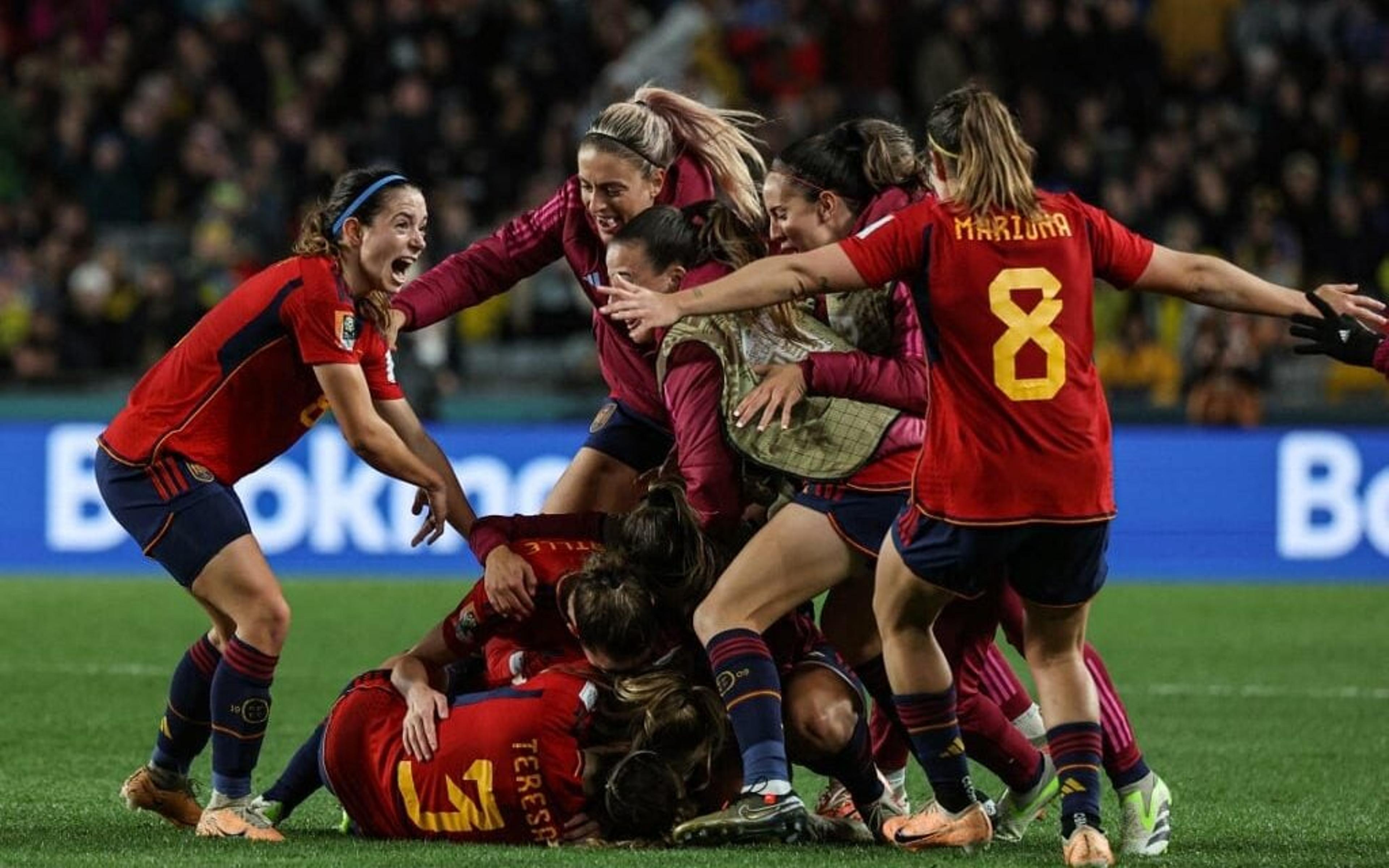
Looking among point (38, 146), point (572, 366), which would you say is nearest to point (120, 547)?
point (572, 366)

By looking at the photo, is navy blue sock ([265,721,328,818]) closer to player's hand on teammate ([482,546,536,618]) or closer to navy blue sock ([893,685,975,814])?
player's hand on teammate ([482,546,536,618])

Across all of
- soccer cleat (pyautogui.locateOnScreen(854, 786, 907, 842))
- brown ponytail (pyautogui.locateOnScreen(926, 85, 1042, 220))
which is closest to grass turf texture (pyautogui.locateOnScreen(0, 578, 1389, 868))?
soccer cleat (pyautogui.locateOnScreen(854, 786, 907, 842))

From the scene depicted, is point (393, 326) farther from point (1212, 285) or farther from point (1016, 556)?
point (1212, 285)

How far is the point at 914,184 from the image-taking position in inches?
249

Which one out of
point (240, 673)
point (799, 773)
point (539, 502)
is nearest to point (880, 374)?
point (240, 673)

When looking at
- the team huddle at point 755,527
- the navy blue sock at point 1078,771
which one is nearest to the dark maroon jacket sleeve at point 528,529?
the team huddle at point 755,527

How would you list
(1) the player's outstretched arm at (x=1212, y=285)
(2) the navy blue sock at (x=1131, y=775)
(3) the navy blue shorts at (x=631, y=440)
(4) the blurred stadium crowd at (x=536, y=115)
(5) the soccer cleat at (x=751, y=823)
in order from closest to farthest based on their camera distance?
(1) the player's outstretched arm at (x=1212, y=285) → (5) the soccer cleat at (x=751, y=823) → (2) the navy blue sock at (x=1131, y=775) → (3) the navy blue shorts at (x=631, y=440) → (4) the blurred stadium crowd at (x=536, y=115)

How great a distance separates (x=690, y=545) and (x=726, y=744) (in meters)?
0.53

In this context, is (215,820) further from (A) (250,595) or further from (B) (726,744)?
(B) (726,744)

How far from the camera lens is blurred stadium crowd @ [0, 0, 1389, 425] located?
53.1ft

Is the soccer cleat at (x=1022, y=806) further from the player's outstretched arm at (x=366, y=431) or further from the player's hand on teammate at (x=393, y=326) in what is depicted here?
the player's hand on teammate at (x=393, y=326)

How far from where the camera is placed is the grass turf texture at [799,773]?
565cm

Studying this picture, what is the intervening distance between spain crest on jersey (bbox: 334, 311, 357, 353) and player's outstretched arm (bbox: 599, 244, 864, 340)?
980mm

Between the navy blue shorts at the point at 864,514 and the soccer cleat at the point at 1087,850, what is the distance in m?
0.94
